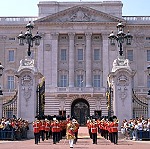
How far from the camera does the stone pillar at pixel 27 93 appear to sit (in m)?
28.8

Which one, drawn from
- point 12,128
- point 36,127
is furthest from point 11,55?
point 36,127

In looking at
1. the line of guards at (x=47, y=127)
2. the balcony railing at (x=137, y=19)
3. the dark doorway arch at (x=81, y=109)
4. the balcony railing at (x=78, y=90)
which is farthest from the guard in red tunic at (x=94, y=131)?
the balcony railing at (x=137, y=19)

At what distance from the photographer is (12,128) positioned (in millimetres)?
28047

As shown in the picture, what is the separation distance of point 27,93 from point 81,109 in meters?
36.3

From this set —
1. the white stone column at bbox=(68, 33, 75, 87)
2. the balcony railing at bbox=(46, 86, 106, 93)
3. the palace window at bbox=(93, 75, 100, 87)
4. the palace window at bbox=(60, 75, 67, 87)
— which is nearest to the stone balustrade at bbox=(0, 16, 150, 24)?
the white stone column at bbox=(68, 33, 75, 87)

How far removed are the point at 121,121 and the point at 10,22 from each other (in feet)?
140

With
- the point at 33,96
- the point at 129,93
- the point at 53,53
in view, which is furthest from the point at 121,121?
the point at 53,53

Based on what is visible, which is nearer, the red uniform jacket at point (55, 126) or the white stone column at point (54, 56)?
the red uniform jacket at point (55, 126)

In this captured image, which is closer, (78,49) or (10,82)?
(10,82)

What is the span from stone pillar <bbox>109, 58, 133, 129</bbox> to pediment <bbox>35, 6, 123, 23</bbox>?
36.6 metres

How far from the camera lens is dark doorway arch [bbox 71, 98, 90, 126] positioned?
205 feet

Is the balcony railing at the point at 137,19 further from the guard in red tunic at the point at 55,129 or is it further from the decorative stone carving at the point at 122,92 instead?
the guard in red tunic at the point at 55,129

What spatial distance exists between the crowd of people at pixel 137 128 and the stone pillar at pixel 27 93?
6693 millimetres

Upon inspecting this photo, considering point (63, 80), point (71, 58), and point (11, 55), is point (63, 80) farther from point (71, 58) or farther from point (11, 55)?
point (11, 55)
